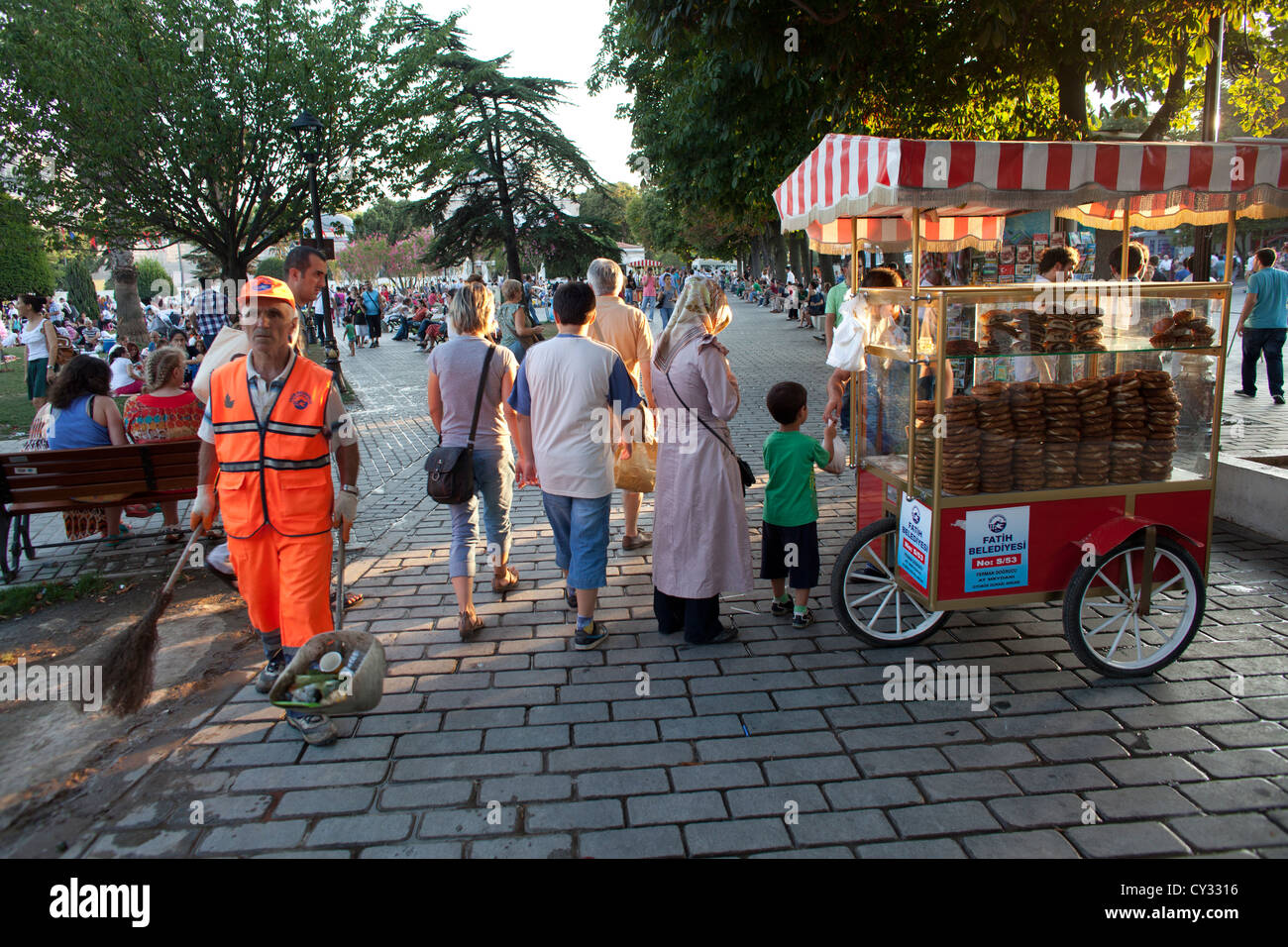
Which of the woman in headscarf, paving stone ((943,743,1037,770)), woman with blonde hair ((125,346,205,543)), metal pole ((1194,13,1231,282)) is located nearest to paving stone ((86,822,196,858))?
the woman in headscarf

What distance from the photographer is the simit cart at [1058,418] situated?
12.9 ft

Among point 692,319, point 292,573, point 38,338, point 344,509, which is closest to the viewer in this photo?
point 292,573

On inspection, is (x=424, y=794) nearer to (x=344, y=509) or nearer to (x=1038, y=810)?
(x=344, y=509)

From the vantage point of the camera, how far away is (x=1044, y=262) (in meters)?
6.18

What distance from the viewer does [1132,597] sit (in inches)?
160

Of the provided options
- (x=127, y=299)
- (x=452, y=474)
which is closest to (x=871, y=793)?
(x=452, y=474)

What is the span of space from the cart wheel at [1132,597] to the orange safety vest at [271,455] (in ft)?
11.6

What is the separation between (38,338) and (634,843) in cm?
1164

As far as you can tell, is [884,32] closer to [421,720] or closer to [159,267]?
[421,720]

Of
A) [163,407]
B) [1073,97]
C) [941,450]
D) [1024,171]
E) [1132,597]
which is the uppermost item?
[1073,97]

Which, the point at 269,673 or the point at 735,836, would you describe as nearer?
the point at 735,836

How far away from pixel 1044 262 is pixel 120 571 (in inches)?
283

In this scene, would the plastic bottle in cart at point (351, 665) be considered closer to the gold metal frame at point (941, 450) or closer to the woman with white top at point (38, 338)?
the gold metal frame at point (941, 450)

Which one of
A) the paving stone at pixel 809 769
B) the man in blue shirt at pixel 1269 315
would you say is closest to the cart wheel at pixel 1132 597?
the paving stone at pixel 809 769
